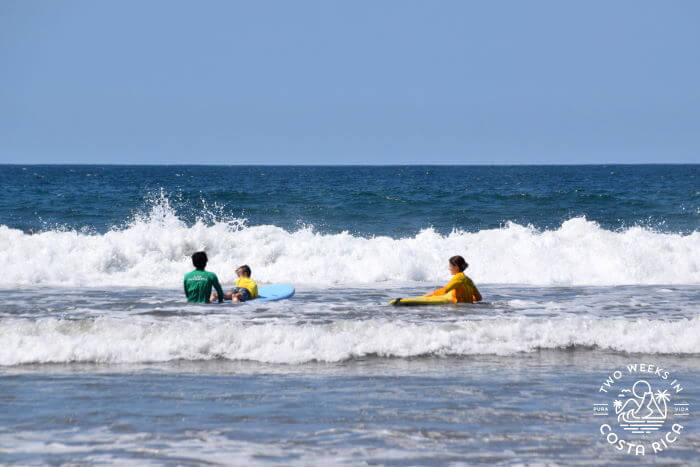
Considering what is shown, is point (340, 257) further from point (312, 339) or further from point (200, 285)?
point (312, 339)

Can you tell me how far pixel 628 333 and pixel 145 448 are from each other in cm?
751

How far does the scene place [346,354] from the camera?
9.77 m

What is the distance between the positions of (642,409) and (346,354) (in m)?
3.87

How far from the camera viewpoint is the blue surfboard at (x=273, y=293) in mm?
13727

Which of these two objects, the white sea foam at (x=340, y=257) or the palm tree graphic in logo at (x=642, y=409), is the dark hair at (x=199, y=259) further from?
the palm tree graphic in logo at (x=642, y=409)

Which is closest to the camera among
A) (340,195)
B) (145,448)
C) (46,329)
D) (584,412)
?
(145,448)

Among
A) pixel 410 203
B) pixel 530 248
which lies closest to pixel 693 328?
pixel 530 248

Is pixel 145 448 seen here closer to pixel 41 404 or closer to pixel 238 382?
pixel 41 404

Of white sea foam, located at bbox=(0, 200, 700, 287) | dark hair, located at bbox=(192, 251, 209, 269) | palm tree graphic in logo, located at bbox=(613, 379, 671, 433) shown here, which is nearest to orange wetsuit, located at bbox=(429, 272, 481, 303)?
dark hair, located at bbox=(192, 251, 209, 269)

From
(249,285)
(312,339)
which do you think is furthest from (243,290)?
(312,339)

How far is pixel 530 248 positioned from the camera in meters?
21.7

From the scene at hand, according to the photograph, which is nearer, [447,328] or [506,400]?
[506,400]

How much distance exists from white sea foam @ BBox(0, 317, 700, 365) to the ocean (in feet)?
0.11

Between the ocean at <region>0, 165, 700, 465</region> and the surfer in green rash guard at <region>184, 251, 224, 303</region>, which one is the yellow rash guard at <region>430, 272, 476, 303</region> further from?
the surfer in green rash guard at <region>184, 251, 224, 303</region>
